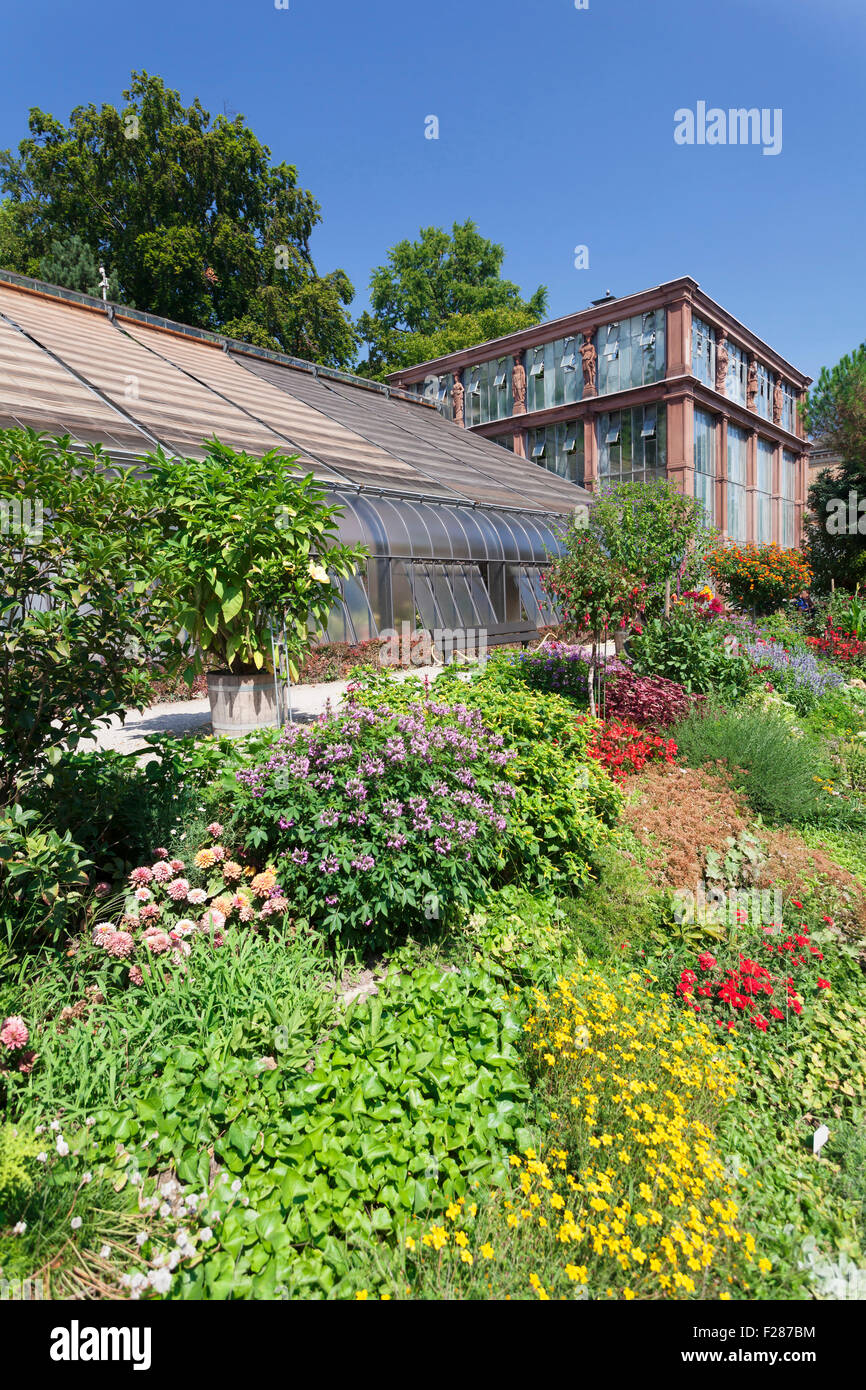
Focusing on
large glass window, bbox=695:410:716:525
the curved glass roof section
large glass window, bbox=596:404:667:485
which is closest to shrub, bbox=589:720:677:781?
the curved glass roof section

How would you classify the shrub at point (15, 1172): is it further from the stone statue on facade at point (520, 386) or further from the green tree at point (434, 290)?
the green tree at point (434, 290)

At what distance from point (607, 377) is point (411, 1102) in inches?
1285

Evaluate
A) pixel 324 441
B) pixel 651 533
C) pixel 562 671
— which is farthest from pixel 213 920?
pixel 324 441

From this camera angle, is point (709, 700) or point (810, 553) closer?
point (709, 700)

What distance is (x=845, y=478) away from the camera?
20.4 meters

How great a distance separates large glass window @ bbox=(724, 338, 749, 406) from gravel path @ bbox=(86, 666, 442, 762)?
3015 centimetres

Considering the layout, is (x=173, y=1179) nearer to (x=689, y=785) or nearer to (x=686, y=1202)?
(x=686, y=1202)

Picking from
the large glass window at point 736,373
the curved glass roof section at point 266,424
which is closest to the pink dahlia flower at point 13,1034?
the curved glass roof section at point 266,424

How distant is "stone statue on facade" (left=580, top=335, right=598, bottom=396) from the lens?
30344 mm

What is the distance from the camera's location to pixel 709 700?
301 inches

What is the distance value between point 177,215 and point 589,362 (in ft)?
69.4

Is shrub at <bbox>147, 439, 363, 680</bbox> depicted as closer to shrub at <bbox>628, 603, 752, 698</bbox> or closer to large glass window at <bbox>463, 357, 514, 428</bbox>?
shrub at <bbox>628, 603, 752, 698</bbox>

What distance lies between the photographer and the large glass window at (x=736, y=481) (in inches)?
1259
